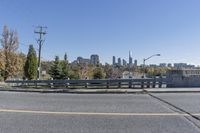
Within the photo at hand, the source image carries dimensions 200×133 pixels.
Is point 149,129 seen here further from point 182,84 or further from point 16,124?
point 182,84

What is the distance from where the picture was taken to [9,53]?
215ft

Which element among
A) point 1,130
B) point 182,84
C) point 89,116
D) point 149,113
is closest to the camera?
point 1,130

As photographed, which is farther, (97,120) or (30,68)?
(30,68)

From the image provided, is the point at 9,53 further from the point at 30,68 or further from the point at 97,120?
the point at 97,120

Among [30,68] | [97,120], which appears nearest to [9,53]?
[30,68]

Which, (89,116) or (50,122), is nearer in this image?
(50,122)

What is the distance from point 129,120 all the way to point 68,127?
1879 millimetres

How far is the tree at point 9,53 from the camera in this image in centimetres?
6419

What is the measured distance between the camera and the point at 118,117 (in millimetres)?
9492

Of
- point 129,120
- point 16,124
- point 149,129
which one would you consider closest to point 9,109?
point 16,124

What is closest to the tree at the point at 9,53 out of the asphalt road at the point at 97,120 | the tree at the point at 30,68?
the tree at the point at 30,68

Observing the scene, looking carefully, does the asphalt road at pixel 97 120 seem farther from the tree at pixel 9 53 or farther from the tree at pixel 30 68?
the tree at pixel 30 68

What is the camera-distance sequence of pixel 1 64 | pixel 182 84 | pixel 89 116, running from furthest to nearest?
pixel 1 64, pixel 182 84, pixel 89 116

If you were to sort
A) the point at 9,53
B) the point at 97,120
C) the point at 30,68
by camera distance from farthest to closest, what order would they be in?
1. the point at 30,68
2. the point at 9,53
3. the point at 97,120
